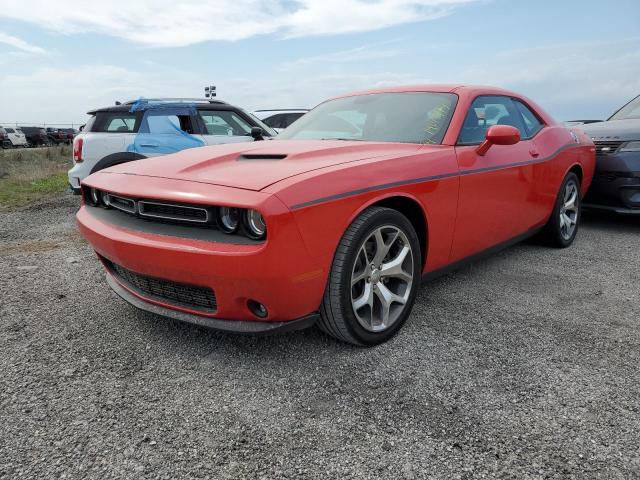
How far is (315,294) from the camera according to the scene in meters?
2.25

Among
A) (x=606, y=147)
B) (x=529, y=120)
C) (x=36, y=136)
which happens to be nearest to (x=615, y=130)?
(x=606, y=147)

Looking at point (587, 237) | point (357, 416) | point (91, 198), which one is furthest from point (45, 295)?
point (587, 237)

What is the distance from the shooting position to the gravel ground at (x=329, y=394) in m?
1.75

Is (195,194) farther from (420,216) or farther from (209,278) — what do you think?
(420,216)

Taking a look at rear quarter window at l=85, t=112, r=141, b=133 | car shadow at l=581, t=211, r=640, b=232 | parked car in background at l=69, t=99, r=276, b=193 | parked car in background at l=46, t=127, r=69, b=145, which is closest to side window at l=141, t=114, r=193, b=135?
parked car in background at l=69, t=99, r=276, b=193

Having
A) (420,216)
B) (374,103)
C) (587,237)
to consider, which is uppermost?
(374,103)

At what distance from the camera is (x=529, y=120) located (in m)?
4.11

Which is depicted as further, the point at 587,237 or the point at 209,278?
the point at 587,237

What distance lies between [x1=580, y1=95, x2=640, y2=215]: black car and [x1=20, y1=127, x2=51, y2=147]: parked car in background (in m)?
33.9

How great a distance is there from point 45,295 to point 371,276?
2.30 metres

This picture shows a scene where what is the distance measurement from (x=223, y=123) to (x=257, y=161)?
4361mm

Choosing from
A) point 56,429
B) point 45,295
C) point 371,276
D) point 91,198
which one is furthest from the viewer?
point 45,295

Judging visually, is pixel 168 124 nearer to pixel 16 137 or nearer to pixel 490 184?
pixel 490 184

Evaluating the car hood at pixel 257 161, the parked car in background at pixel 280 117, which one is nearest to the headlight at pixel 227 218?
the car hood at pixel 257 161
